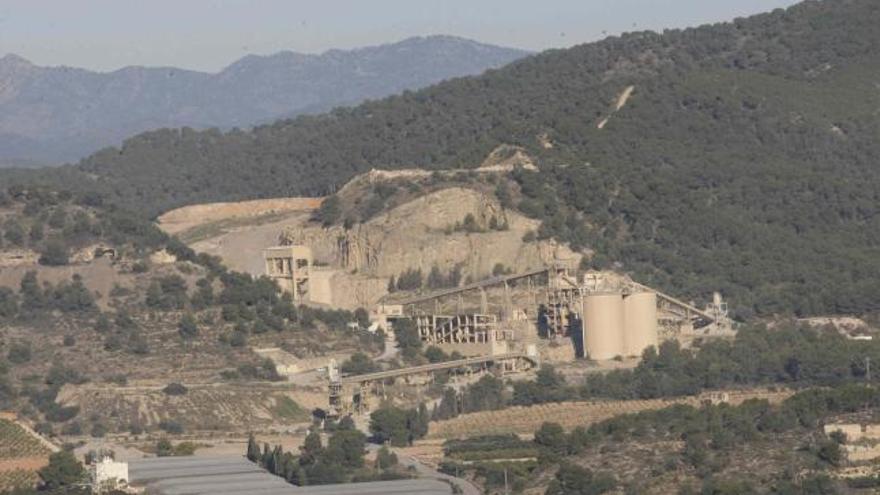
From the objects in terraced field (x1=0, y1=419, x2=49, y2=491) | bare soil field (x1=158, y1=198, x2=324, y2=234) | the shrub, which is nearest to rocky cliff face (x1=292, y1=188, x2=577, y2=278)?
bare soil field (x1=158, y1=198, x2=324, y2=234)

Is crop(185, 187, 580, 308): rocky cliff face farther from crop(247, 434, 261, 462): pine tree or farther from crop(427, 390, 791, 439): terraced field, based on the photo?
crop(247, 434, 261, 462): pine tree

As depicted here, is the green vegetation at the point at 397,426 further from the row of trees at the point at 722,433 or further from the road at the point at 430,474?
the row of trees at the point at 722,433

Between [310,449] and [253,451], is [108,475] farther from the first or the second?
[253,451]

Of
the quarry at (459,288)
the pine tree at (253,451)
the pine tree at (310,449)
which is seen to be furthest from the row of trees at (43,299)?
the pine tree at (310,449)

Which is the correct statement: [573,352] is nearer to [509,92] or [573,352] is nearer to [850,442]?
[850,442]

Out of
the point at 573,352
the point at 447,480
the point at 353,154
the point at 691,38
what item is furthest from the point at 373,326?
the point at 691,38

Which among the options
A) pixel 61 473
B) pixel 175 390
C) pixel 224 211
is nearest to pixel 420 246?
pixel 175 390
